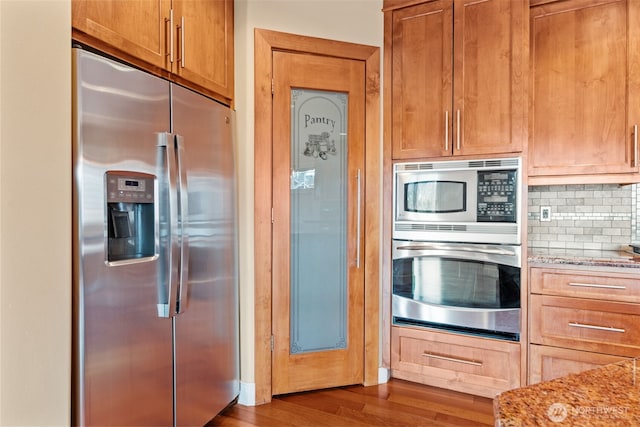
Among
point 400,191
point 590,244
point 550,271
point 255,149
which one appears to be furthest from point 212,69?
point 590,244

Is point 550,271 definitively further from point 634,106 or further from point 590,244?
point 634,106

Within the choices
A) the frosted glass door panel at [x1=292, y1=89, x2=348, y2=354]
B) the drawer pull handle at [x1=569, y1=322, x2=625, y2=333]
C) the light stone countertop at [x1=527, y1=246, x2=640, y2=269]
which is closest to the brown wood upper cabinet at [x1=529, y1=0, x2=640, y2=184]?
the light stone countertop at [x1=527, y1=246, x2=640, y2=269]

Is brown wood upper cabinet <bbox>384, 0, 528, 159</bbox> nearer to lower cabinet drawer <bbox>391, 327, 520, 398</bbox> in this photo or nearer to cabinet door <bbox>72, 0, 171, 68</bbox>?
lower cabinet drawer <bbox>391, 327, 520, 398</bbox>

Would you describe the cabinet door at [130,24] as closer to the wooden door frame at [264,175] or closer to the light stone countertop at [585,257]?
the wooden door frame at [264,175]

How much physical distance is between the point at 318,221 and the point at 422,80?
1.13 metres

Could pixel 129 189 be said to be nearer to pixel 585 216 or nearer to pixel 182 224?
pixel 182 224

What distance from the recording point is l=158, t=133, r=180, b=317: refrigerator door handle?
1.64m

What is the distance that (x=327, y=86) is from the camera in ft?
7.79

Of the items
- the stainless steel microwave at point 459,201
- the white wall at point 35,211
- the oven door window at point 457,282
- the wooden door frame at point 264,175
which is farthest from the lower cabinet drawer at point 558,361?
the white wall at point 35,211

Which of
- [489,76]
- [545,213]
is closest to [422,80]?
[489,76]

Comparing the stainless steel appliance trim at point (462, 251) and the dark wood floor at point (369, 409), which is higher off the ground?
the stainless steel appliance trim at point (462, 251)

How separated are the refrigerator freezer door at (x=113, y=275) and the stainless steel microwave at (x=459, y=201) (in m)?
1.52

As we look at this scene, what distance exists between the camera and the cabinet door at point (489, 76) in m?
2.21

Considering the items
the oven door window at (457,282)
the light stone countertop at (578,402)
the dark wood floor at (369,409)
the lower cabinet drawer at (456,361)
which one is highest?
the light stone countertop at (578,402)
